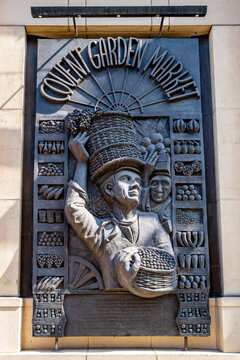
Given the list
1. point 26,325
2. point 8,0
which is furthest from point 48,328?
point 8,0

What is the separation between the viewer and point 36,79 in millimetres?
7406

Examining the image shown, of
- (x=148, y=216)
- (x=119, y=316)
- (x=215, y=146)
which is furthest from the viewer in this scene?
(x=215, y=146)

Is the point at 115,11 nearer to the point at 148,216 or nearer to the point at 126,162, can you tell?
the point at 126,162

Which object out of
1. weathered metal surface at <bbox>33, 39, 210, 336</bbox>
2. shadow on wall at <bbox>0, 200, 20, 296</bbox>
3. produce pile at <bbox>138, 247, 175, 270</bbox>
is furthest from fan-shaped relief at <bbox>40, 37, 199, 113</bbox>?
produce pile at <bbox>138, 247, 175, 270</bbox>

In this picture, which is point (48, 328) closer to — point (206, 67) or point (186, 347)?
point (186, 347)

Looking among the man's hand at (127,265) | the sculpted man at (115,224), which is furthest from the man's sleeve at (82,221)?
the man's hand at (127,265)

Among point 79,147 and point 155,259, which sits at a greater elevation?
point 79,147

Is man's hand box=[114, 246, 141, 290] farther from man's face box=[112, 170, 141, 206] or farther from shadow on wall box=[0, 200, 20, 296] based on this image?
shadow on wall box=[0, 200, 20, 296]

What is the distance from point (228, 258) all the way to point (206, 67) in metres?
3.06

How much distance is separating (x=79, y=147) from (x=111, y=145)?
0.49 metres

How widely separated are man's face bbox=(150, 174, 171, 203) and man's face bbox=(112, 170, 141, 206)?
229 mm

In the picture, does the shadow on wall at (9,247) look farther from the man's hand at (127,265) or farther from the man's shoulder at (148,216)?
the man's shoulder at (148,216)

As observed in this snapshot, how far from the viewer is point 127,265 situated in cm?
628

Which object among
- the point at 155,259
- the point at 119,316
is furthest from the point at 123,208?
the point at 119,316
